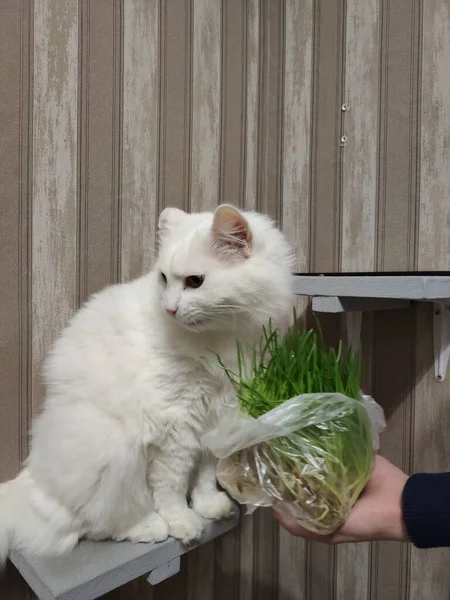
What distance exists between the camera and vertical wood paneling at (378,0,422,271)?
1.11 m

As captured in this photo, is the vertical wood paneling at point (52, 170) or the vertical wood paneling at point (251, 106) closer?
the vertical wood paneling at point (52, 170)

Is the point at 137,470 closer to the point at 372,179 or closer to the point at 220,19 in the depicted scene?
the point at 372,179

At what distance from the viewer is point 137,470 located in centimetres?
92

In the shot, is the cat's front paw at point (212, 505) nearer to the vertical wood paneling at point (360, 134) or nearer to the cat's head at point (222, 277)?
the cat's head at point (222, 277)

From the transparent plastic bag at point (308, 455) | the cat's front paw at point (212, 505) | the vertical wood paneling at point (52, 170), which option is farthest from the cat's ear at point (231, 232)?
the cat's front paw at point (212, 505)

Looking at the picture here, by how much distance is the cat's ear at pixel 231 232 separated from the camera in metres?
0.84

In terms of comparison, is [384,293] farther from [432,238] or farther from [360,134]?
[360,134]

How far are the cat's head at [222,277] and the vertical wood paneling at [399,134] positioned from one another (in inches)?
15.2

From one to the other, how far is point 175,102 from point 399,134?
64 centimetres

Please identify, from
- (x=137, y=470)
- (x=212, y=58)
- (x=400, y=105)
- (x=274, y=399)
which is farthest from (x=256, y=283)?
(x=212, y=58)

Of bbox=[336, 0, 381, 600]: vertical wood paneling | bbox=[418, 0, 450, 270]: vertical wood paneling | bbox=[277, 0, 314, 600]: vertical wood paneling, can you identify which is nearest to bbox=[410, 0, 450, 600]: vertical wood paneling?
bbox=[418, 0, 450, 270]: vertical wood paneling

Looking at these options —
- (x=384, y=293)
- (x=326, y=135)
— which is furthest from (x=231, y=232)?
(x=326, y=135)

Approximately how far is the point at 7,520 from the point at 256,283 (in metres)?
0.73

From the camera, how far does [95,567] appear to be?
851 millimetres
